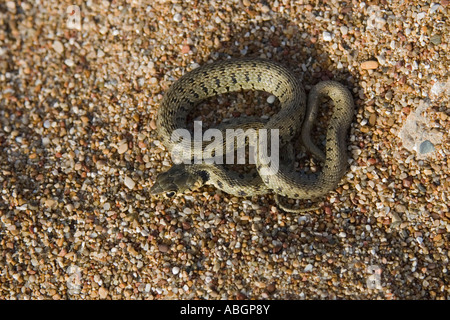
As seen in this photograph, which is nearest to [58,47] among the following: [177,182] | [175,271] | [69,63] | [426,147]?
[69,63]

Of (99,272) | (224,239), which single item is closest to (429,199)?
(224,239)

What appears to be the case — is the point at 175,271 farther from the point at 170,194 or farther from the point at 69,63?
the point at 69,63

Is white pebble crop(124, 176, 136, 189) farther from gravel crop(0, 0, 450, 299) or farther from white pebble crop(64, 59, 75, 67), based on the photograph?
white pebble crop(64, 59, 75, 67)

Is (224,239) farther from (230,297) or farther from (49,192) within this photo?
(49,192)

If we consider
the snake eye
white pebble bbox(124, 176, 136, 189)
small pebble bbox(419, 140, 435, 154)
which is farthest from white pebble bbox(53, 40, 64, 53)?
small pebble bbox(419, 140, 435, 154)

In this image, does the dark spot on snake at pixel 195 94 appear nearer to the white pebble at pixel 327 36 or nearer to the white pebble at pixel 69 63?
the white pebble at pixel 327 36

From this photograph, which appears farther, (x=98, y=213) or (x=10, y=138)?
(x=10, y=138)
